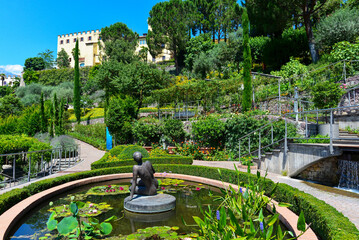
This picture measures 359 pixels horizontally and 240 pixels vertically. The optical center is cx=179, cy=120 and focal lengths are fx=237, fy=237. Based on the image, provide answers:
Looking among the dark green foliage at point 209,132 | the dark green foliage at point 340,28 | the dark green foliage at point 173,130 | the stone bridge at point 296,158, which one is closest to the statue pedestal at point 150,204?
the stone bridge at point 296,158

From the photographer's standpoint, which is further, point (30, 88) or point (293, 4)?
point (30, 88)

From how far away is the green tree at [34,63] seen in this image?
68625 millimetres

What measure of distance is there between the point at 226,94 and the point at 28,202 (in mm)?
18161

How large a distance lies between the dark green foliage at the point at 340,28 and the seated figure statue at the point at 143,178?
2014 cm

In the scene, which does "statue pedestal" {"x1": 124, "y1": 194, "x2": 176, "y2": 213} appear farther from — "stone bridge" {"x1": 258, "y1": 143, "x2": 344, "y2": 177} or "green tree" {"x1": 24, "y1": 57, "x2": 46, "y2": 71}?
"green tree" {"x1": 24, "y1": 57, "x2": 46, "y2": 71}

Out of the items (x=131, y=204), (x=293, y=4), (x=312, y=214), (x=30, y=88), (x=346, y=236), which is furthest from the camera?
(x=30, y=88)

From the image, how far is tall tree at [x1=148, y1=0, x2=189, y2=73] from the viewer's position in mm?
40750

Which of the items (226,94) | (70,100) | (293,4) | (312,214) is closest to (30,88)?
(70,100)

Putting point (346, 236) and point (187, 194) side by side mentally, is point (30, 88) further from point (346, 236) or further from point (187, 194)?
point (346, 236)

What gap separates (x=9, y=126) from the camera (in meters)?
17.8

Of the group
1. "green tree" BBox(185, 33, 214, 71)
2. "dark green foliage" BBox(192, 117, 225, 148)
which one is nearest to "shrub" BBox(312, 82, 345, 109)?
"dark green foliage" BBox(192, 117, 225, 148)

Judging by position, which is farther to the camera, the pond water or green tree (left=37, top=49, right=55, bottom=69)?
green tree (left=37, top=49, right=55, bottom=69)

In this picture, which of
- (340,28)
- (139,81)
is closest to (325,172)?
(340,28)

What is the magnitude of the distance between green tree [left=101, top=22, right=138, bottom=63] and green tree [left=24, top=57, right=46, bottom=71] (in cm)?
3178
